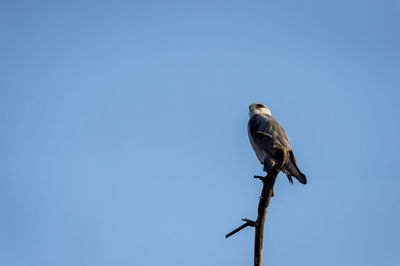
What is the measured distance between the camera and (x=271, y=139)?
33.5 feet

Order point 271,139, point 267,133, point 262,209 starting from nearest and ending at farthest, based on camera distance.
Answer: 1. point 262,209
2. point 271,139
3. point 267,133

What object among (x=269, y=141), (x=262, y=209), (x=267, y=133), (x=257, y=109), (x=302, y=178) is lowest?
(x=262, y=209)

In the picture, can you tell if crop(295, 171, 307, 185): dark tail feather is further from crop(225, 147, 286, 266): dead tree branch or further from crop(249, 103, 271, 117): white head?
crop(249, 103, 271, 117): white head

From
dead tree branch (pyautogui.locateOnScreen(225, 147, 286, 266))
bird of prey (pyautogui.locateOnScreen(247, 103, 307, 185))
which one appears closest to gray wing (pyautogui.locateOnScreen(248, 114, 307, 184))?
bird of prey (pyautogui.locateOnScreen(247, 103, 307, 185))

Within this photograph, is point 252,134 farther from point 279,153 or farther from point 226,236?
point 226,236

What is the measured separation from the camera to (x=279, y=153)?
23.6ft

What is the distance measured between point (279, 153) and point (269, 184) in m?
0.54

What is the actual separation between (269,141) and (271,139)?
0.21ft

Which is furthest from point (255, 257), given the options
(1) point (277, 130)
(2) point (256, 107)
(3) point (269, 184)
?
(2) point (256, 107)

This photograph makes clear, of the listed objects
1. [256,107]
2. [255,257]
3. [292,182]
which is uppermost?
[256,107]

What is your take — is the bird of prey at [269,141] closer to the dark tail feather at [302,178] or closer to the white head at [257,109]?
the dark tail feather at [302,178]

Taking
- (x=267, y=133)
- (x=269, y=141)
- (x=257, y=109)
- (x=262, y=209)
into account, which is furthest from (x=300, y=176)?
(x=262, y=209)

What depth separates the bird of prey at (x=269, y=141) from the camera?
9891 millimetres

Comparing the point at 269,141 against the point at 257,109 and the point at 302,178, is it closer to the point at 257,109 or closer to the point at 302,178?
the point at 302,178
